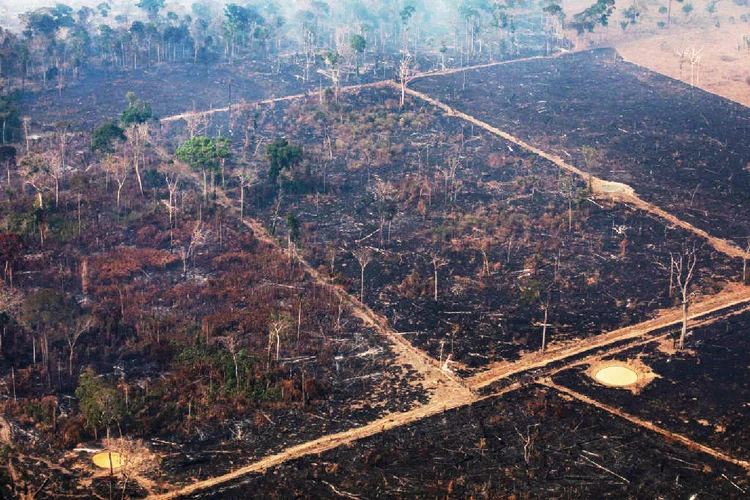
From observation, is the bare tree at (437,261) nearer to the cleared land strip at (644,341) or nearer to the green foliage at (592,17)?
the cleared land strip at (644,341)

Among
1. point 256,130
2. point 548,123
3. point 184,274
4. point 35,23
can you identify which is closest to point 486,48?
point 548,123

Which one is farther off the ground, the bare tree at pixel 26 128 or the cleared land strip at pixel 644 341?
the bare tree at pixel 26 128

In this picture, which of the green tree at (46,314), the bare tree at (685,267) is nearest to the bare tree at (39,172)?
the green tree at (46,314)

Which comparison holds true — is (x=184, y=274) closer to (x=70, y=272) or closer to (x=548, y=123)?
(x=70, y=272)

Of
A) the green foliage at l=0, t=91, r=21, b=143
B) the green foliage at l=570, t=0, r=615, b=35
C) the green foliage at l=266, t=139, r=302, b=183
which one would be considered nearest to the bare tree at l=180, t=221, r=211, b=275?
the green foliage at l=266, t=139, r=302, b=183

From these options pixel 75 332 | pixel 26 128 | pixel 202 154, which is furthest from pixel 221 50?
pixel 75 332

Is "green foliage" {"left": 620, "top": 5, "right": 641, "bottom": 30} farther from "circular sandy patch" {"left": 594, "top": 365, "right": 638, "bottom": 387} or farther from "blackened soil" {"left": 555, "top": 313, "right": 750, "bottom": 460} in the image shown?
"circular sandy patch" {"left": 594, "top": 365, "right": 638, "bottom": 387}

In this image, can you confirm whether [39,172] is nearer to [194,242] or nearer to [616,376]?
[194,242]
